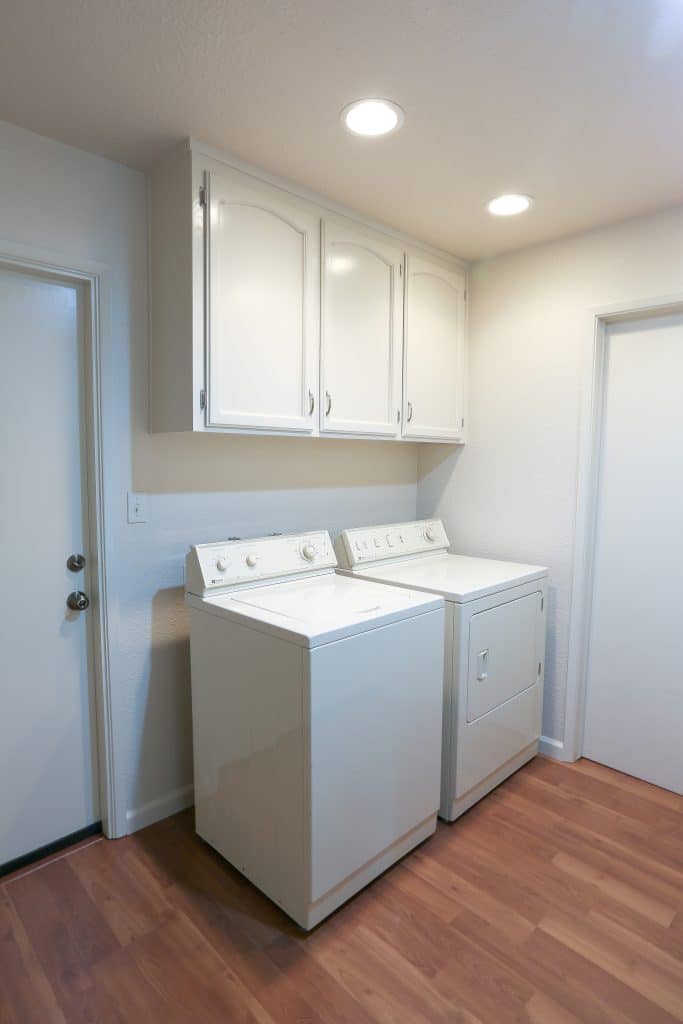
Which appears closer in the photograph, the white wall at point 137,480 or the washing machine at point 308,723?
the washing machine at point 308,723

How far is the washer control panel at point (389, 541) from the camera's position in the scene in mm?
2354

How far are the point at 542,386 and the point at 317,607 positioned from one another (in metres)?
1.50

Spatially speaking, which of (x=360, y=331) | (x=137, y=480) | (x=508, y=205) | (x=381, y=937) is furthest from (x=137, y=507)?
(x=508, y=205)

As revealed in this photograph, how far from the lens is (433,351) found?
8.39ft

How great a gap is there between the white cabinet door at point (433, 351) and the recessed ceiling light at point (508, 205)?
40 cm

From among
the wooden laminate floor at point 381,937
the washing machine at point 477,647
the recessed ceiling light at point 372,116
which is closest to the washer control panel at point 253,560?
the washing machine at point 477,647

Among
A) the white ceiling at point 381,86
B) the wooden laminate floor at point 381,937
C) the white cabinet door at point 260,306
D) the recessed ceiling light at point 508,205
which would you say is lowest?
the wooden laminate floor at point 381,937

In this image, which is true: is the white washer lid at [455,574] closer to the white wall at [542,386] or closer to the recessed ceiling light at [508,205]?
the white wall at [542,386]

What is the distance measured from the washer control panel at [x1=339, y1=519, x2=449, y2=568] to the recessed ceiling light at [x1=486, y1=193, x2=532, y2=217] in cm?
134

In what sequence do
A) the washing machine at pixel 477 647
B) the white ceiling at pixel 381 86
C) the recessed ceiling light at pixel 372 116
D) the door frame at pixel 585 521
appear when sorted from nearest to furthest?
the white ceiling at pixel 381 86
the recessed ceiling light at pixel 372 116
the washing machine at pixel 477 647
the door frame at pixel 585 521

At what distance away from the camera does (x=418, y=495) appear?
3.06 metres

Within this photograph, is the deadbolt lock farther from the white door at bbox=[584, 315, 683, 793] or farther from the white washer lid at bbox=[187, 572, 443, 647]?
the white door at bbox=[584, 315, 683, 793]

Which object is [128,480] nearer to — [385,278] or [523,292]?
[385,278]

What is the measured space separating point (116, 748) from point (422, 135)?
2.22m
